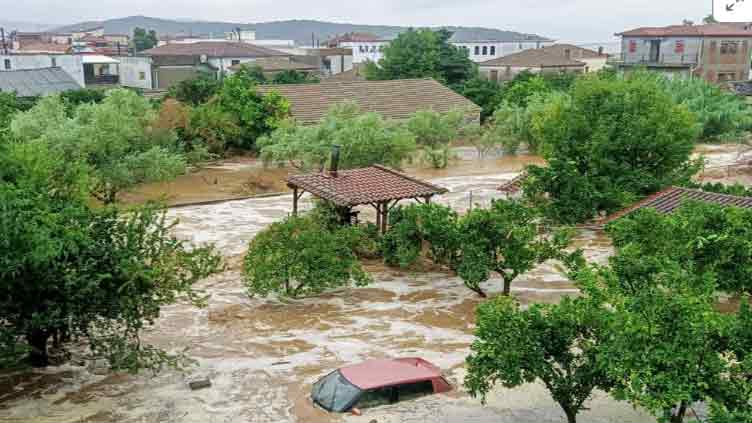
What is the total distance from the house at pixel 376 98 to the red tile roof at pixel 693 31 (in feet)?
75.7

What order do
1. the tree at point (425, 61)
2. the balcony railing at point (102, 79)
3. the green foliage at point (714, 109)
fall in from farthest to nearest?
1. the balcony railing at point (102, 79)
2. the tree at point (425, 61)
3. the green foliage at point (714, 109)

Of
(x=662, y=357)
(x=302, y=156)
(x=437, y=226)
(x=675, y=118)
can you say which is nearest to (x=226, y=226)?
(x=302, y=156)

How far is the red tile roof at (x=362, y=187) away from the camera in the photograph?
846 inches

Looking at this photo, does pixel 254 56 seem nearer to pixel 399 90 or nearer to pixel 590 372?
pixel 399 90

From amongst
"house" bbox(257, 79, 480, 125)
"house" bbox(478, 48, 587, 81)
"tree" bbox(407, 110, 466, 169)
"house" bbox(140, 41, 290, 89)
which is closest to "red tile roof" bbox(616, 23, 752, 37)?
"house" bbox(478, 48, 587, 81)

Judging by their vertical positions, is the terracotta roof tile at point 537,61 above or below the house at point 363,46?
below

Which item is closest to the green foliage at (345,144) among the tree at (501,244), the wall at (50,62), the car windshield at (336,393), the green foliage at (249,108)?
the green foliage at (249,108)

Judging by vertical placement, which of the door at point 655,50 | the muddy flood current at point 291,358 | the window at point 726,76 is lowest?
the muddy flood current at point 291,358

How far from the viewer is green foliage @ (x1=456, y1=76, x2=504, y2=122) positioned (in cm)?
5356

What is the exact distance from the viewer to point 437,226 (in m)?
19.6

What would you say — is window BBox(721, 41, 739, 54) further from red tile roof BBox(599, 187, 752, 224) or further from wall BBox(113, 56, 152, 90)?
wall BBox(113, 56, 152, 90)

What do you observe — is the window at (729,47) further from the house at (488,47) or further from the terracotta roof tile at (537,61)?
the house at (488,47)

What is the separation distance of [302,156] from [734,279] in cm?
2136

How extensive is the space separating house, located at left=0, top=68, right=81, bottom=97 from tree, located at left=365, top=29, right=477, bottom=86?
944 inches
